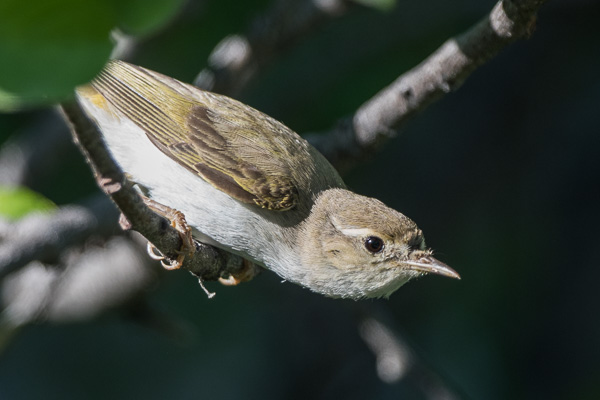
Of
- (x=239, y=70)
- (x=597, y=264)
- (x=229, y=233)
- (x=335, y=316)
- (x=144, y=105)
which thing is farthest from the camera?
(x=335, y=316)

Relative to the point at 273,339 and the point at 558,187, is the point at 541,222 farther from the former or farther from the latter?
the point at 273,339

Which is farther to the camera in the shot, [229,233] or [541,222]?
[541,222]

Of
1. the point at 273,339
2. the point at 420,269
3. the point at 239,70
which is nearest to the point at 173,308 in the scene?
the point at 273,339

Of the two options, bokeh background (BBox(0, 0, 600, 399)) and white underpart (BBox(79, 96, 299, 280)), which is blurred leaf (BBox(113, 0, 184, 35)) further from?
bokeh background (BBox(0, 0, 600, 399))

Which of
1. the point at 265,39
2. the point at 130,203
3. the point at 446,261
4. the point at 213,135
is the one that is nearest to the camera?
the point at 130,203

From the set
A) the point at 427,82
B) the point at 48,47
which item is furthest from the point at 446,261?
the point at 48,47

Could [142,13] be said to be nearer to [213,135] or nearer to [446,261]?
[213,135]

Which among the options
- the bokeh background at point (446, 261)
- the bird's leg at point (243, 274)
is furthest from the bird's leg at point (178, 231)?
the bokeh background at point (446, 261)
